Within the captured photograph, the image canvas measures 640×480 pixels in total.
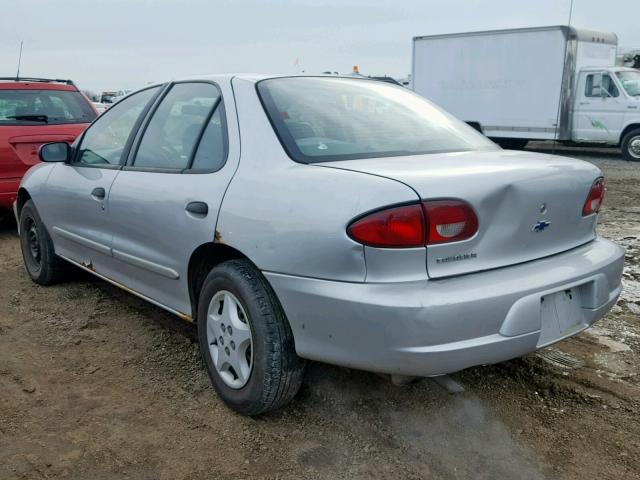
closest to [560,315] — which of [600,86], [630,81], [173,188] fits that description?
[173,188]

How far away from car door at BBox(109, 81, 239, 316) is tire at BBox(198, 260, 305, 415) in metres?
0.23

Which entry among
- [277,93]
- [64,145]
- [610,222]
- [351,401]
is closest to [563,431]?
[351,401]

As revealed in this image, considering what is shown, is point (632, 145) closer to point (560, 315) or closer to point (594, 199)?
point (594, 199)

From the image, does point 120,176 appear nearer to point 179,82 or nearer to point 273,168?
point 179,82

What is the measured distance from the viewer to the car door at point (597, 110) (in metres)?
13.9

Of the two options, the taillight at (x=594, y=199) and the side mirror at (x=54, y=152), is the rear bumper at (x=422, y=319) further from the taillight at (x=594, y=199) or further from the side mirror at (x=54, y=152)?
the side mirror at (x=54, y=152)

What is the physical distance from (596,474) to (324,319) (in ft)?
3.89

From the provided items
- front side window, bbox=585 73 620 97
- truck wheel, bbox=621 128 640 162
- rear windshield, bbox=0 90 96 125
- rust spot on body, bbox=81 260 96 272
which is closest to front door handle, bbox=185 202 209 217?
rust spot on body, bbox=81 260 96 272

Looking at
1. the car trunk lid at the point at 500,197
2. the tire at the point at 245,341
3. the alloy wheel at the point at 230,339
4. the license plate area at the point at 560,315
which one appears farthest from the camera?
the alloy wheel at the point at 230,339

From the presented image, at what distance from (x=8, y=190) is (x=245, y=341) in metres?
4.68

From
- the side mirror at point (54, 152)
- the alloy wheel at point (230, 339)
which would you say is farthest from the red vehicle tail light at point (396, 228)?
the side mirror at point (54, 152)

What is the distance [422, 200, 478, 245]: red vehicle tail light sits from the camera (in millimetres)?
2262

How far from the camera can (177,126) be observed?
337 cm

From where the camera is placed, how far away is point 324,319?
2352mm
